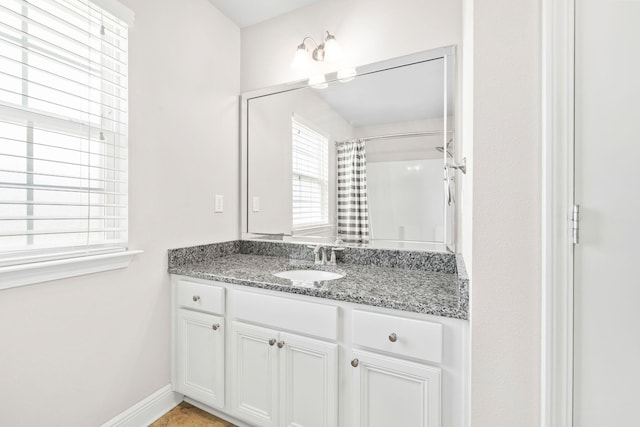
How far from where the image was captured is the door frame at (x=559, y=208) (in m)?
0.73

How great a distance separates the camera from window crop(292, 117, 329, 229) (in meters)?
1.89

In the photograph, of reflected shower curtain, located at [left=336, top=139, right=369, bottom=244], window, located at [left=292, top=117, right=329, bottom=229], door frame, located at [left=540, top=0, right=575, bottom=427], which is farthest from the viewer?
window, located at [left=292, top=117, right=329, bottom=229]

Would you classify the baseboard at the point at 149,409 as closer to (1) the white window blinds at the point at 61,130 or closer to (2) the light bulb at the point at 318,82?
(1) the white window blinds at the point at 61,130

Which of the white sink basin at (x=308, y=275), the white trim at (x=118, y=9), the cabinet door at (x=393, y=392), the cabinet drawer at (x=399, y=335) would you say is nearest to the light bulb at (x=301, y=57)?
A: the white trim at (x=118, y=9)

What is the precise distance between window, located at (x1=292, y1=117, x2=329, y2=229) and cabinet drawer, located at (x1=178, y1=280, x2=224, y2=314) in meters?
0.69

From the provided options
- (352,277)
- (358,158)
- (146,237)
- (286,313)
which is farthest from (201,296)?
(358,158)

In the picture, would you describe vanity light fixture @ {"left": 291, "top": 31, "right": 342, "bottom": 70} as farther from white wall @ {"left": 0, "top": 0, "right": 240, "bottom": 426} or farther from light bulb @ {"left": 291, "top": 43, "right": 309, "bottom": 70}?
white wall @ {"left": 0, "top": 0, "right": 240, "bottom": 426}

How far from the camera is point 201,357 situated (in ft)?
5.17

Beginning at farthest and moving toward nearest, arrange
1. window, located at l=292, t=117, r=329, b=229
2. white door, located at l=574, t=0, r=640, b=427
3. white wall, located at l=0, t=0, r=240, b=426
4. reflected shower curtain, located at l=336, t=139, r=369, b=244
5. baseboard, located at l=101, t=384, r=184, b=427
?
window, located at l=292, t=117, r=329, b=229 < reflected shower curtain, located at l=336, t=139, r=369, b=244 < baseboard, located at l=101, t=384, r=184, b=427 < white wall, located at l=0, t=0, r=240, b=426 < white door, located at l=574, t=0, r=640, b=427

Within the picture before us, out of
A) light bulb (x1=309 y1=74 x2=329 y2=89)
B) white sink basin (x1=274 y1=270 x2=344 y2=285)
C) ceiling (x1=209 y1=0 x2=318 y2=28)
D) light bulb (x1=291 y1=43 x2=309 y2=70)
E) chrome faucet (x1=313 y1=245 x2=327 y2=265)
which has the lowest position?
white sink basin (x1=274 y1=270 x2=344 y2=285)

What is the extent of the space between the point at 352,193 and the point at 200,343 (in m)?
1.19

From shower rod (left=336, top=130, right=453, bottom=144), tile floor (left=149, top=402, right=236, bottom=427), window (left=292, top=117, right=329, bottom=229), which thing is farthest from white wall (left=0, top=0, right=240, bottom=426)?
shower rod (left=336, top=130, right=453, bottom=144)

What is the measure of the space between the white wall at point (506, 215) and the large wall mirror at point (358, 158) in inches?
28.2

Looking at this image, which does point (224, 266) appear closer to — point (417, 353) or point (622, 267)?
point (417, 353)
